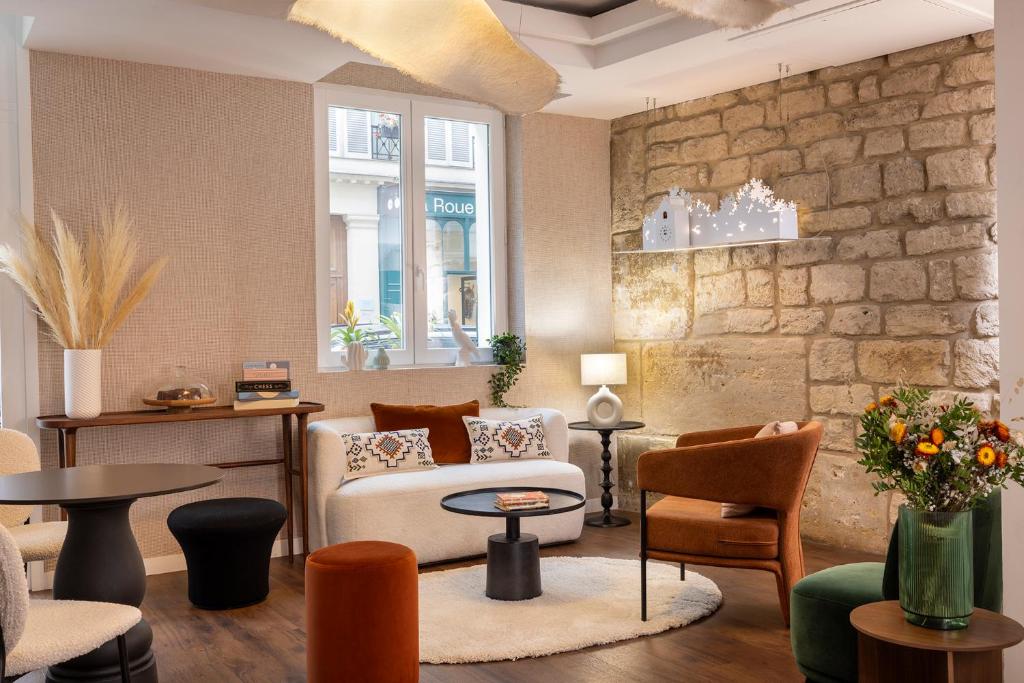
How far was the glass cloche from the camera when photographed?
16.2 ft

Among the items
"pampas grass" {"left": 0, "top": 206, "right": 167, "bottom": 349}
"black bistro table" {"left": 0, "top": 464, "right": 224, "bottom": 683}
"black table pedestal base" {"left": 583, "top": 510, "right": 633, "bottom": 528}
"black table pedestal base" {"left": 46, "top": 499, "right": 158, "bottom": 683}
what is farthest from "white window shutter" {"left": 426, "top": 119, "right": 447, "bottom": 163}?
"black table pedestal base" {"left": 46, "top": 499, "right": 158, "bottom": 683}

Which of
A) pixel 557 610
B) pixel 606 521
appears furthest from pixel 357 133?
pixel 557 610

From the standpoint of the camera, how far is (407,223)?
619 cm

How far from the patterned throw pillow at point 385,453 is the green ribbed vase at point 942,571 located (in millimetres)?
3397

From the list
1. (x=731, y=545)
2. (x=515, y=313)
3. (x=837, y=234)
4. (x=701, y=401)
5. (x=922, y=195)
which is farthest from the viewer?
(x=515, y=313)

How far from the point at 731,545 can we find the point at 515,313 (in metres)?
3.00

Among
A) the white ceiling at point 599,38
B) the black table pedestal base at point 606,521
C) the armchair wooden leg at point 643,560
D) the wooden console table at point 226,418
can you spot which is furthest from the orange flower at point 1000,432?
the black table pedestal base at point 606,521

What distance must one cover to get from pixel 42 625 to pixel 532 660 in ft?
5.71

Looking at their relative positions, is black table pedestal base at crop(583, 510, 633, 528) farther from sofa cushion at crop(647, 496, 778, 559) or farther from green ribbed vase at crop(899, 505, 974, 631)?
green ribbed vase at crop(899, 505, 974, 631)

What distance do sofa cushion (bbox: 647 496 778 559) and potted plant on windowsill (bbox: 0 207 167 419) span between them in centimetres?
276

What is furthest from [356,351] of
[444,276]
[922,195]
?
[922,195]

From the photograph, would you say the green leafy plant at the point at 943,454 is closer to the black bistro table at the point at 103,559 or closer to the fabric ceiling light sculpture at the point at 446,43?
the fabric ceiling light sculpture at the point at 446,43

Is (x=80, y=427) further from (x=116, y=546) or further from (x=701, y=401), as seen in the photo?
(x=701, y=401)

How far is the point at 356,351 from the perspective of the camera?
19.2 ft
